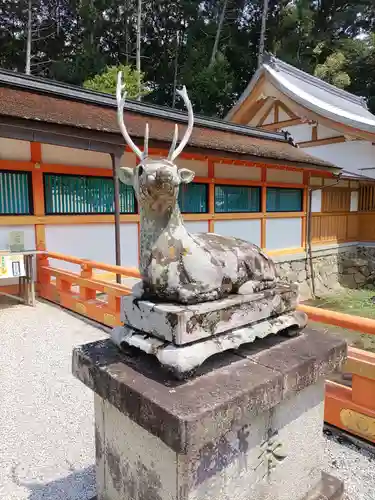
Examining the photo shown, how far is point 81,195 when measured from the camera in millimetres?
6961

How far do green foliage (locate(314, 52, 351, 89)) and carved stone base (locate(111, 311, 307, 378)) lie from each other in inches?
961

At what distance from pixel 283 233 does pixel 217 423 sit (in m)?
10.3

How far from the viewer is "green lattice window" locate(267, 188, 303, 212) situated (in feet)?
34.8

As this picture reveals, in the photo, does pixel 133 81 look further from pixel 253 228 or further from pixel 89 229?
pixel 89 229

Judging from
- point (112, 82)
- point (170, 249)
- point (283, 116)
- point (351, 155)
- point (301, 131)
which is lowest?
point (170, 249)

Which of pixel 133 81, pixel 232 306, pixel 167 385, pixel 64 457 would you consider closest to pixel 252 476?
pixel 167 385

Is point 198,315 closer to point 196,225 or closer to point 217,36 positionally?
point 196,225

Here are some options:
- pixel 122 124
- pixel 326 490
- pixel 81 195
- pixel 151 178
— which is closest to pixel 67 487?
pixel 326 490

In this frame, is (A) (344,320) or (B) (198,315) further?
(A) (344,320)

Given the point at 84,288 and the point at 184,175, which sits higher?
the point at 184,175

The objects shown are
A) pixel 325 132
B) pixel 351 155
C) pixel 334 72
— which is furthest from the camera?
pixel 334 72

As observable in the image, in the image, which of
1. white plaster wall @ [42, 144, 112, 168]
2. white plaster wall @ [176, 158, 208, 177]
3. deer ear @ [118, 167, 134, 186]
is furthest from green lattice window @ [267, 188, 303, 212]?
deer ear @ [118, 167, 134, 186]

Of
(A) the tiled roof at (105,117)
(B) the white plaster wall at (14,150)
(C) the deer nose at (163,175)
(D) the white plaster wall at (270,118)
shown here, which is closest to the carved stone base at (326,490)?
(C) the deer nose at (163,175)

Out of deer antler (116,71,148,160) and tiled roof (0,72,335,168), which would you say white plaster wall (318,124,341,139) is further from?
deer antler (116,71,148,160)
